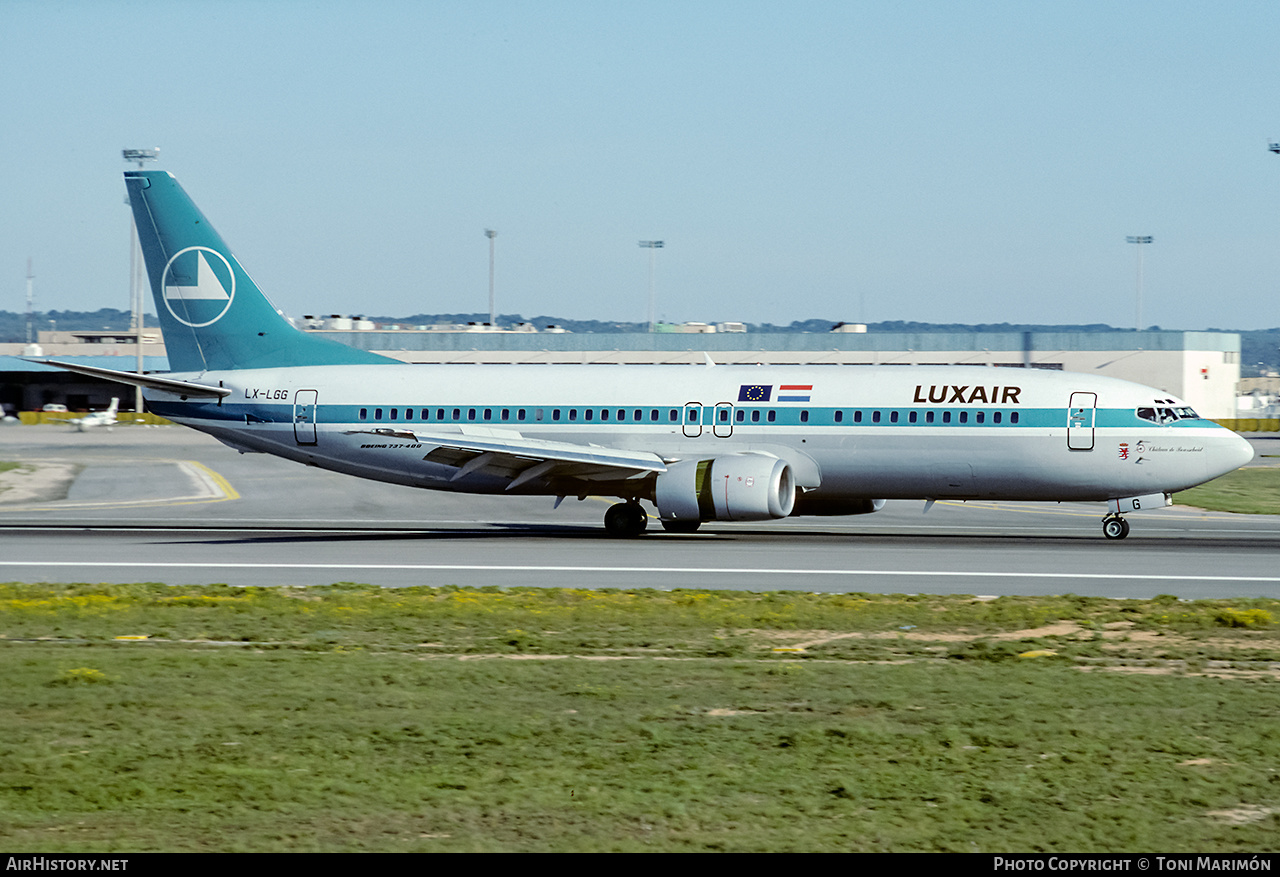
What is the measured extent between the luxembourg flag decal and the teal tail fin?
11.1 metres

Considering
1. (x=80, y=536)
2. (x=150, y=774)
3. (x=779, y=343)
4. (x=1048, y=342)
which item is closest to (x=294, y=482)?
(x=80, y=536)

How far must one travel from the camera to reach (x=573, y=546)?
30125 millimetres

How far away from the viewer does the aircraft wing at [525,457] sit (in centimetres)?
3141

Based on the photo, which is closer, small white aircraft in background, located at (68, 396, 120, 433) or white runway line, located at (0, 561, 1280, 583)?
white runway line, located at (0, 561, 1280, 583)

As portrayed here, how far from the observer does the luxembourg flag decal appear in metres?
32.3

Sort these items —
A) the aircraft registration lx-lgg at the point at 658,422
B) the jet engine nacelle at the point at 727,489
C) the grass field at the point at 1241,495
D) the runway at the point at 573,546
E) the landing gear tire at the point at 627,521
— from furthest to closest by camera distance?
the grass field at the point at 1241,495, the landing gear tire at the point at 627,521, the aircraft registration lx-lgg at the point at 658,422, the jet engine nacelle at the point at 727,489, the runway at the point at 573,546

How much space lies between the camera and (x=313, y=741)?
11469 mm

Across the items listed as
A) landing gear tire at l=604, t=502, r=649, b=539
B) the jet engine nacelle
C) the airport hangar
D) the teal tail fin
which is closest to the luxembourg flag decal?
the jet engine nacelle

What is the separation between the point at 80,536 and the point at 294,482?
19.9m

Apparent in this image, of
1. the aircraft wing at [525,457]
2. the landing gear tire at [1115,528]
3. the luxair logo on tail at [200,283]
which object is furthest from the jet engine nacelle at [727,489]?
the luxair logo on tail at [200,283]

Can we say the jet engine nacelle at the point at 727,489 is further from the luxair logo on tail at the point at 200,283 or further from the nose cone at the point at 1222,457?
the luxair logo on tail at the point at 200,283

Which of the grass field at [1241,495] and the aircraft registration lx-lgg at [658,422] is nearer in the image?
the aircraft registration lx-lgg at [658,422]

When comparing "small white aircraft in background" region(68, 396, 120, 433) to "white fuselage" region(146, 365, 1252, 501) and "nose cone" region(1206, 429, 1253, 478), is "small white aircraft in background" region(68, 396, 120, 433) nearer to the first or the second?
"white fuselage" region(146, 365, 1252, 501)

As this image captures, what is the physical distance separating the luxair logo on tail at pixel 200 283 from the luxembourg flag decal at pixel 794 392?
15.3 metres
